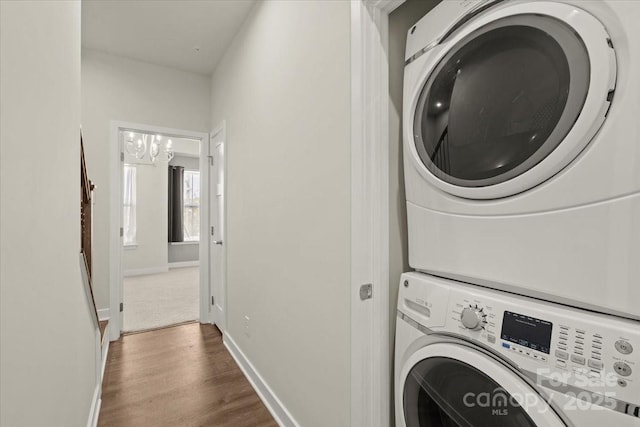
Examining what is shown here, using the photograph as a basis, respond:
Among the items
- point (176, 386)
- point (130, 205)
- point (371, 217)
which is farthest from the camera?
point (130, 205)

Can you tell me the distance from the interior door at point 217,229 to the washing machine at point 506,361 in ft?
8.00

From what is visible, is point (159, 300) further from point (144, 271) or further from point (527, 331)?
point (527, 331)

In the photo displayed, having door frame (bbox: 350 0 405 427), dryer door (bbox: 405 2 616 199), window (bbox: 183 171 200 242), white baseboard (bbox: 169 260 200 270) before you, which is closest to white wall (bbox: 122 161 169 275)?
white baseboard (bbox: 169 260 200 270)

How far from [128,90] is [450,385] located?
12.9ft

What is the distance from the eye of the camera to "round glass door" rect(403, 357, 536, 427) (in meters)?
0.79

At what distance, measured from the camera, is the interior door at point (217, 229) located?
3168 mm

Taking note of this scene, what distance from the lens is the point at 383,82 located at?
4.01 feet

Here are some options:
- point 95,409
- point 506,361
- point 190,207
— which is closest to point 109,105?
point 95,409

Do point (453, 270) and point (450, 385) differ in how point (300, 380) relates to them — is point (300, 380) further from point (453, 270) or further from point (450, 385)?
point (453, 270)

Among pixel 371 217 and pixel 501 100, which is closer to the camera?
pixel 501 100

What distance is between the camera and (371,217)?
1.21 m

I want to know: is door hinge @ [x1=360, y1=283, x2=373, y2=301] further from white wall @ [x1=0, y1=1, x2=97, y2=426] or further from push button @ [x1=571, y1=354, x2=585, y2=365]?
white wall @ [x1=0, y1=1, x2=97, y2=426]

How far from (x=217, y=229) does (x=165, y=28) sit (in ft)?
6.65

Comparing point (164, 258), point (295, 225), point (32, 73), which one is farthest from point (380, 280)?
point (164, 258)
